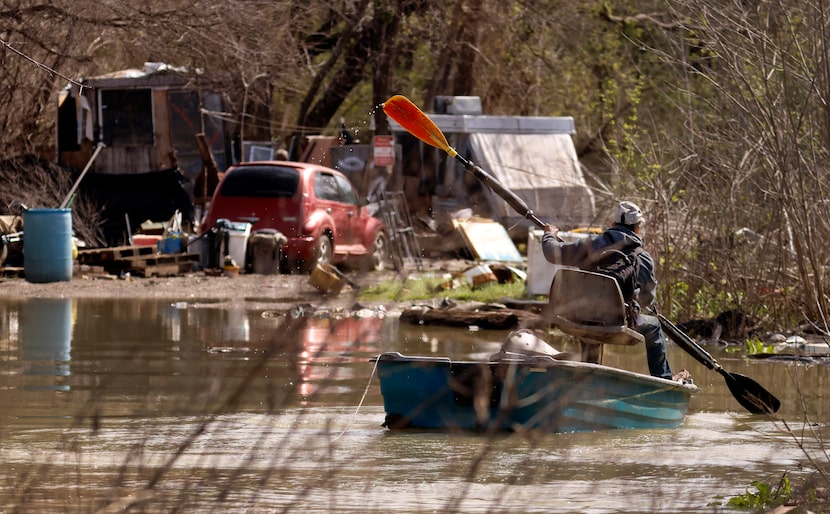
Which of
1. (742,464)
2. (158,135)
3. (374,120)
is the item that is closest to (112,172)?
(158,135)

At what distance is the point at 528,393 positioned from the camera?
9508 millimetres

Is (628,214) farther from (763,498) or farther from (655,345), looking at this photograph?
(763,498)

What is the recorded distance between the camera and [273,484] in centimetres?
780

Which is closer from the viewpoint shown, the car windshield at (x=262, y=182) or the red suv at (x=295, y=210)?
the red suv at (x=295, y=210)

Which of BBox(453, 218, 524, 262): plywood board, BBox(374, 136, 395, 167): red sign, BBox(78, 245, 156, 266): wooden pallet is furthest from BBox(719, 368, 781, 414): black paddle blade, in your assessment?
BBox(374, 136, 395, 167): red sign

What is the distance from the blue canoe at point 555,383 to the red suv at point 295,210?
11821mm

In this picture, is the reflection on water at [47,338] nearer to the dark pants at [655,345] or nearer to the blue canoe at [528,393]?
the blue canoe at [528,393]

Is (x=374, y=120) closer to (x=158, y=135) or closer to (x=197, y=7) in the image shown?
(x=158, y=135)

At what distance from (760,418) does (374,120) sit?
1919 cm

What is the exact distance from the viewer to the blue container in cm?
2031

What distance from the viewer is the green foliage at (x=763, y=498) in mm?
7422

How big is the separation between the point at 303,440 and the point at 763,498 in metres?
3.20

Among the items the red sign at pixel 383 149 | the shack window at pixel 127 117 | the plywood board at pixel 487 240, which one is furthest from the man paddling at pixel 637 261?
the shack window at pixel 127 117

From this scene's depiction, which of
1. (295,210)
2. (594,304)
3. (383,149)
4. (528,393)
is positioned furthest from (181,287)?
(528,393)
